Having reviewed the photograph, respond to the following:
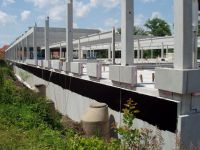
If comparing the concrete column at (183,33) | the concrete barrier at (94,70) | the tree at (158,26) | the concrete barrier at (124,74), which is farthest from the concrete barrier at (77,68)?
the tree at (158,26)

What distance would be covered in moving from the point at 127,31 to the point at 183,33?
265 cm

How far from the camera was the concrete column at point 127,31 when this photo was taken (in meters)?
8.84

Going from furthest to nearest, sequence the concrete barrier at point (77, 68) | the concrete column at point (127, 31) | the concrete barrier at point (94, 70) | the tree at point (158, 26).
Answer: the tree at point (158, 26) < the concrete barrier at point (77, 68) < the concrete barrier at point (94, 70) < the concrete column at point (127, 31)

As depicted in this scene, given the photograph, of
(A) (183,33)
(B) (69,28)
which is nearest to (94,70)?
(A) (183,33)

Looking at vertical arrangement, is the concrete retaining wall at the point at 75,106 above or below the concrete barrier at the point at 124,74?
below

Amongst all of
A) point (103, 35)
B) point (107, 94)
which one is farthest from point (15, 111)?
point (103, 35)

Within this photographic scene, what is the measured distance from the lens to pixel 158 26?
9850 cm

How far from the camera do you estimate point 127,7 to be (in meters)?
8.83

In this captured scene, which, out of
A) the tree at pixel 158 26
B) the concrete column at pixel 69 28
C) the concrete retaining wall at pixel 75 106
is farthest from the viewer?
the tree at pixel 158 26

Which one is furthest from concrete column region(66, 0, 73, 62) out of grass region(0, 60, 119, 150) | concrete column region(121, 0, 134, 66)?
concrete column region(121, 0, 134, 66)

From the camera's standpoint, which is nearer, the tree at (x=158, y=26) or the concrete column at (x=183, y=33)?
the concrete column at (x=183, y=33)

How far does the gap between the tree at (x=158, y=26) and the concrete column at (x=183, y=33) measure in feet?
299

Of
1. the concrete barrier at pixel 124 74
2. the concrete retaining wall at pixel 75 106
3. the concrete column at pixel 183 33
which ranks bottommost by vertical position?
the concrete retaining wall at pixel 75 106

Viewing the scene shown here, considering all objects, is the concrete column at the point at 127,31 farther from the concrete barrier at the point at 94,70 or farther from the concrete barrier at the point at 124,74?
the concrete barrier at the point at 94,70
